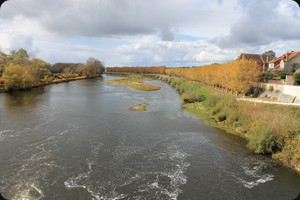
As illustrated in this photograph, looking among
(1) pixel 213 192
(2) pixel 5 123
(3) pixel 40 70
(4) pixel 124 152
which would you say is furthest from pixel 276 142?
(3) pixel 40 70

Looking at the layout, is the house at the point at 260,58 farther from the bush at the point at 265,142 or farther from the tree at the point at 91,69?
the tree at the point at 91,69

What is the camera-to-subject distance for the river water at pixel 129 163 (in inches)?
602

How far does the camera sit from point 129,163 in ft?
61.8

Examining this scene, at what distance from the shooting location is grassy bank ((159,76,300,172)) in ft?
66.4

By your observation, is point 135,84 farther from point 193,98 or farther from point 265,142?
point 265,142

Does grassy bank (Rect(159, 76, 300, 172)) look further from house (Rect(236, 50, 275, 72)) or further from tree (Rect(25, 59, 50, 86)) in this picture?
tree (Rect(25, 59, 50, 86))

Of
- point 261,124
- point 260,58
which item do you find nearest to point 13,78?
point 261,124

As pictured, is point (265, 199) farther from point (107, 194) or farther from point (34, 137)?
point (34, 137)

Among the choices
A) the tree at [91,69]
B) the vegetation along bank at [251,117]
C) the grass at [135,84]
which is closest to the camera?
the vegetation along bank at [251,117]

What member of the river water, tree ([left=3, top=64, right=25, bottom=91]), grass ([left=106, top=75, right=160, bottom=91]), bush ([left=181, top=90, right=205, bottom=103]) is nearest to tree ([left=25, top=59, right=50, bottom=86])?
tree ([left=3, top=64, right=25, bottom=91])

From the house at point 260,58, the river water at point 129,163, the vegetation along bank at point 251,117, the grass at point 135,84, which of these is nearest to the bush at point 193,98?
the vegetation along bank at point 251,117

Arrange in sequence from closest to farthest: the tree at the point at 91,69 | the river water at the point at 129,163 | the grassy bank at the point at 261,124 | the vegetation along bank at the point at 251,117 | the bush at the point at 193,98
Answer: the river water at the point at 129,163, the grassy bank at the point at 261,124, the vegetation along bank at the point at 251,117, the bush at the point at 193,98, the tree at the point at 91,69

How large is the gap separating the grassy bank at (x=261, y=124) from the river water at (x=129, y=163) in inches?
48.3

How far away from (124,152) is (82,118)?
13229mm
